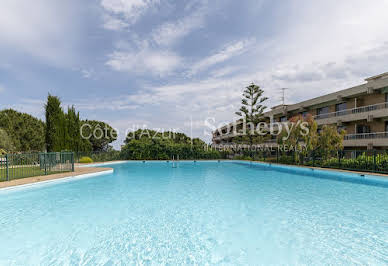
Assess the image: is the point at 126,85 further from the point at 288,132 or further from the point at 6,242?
the point at 6,242

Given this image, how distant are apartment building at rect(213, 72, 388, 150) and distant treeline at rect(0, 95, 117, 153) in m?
24.5

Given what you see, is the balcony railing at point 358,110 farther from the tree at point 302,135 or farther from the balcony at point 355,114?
the tree at point 302,135

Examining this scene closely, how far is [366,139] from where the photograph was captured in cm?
1659

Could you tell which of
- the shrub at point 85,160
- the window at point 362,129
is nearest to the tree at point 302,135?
the window at point 362,129

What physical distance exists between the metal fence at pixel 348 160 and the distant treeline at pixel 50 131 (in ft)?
65.4

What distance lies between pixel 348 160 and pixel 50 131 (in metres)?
22.3

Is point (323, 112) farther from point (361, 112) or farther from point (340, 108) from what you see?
point (361, 112)

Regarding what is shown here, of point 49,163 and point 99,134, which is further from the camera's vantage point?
point 99,134

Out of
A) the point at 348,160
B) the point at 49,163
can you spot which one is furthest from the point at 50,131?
the point at 348,160

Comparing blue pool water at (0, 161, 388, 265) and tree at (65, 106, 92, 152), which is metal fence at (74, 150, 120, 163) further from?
blue pool water at (0, 161, 388, 265)

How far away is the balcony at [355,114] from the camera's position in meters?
16.0

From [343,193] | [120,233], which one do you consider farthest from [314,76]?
[120,233]

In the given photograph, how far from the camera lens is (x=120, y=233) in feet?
14.3

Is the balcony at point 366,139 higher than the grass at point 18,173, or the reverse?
the balcony at point 366,139
